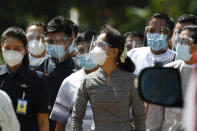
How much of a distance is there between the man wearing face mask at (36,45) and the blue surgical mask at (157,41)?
5.46 ft

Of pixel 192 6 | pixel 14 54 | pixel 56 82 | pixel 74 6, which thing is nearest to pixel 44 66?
pixel 56 82

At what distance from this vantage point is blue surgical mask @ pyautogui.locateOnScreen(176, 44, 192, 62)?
6133 millimetres

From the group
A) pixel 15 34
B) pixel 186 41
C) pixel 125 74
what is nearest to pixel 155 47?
pixel 186 41

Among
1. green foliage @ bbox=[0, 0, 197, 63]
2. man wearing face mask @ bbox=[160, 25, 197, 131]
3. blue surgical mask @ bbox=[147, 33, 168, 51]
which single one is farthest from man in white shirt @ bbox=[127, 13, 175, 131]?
green foliage @ bbox=[0, 0, 197, 63]

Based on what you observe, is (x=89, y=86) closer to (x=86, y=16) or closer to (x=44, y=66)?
(x=44, y=66)

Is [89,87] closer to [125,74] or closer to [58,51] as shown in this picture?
[125,74]

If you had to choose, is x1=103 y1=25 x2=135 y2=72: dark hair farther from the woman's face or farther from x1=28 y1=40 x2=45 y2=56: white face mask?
x1=28 y1=40 x2=45 y2=56: white face mask

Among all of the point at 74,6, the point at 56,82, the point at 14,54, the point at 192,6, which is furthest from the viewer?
the point at 74,6

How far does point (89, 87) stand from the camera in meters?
5.47

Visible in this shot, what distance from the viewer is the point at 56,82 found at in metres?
7.00

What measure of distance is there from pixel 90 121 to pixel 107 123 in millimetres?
655

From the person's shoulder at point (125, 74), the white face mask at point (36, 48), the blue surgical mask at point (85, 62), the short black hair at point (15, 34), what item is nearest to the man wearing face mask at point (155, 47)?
the blue surgical mask at point (85, 62)

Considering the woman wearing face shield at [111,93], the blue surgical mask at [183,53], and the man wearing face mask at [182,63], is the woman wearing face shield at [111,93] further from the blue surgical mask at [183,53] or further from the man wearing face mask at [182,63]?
the blue surgical mask at [183,53]

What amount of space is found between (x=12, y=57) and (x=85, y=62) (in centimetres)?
94
